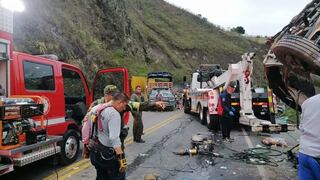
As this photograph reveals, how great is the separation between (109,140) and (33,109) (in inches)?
84.8

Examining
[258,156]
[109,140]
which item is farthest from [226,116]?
[109,140]

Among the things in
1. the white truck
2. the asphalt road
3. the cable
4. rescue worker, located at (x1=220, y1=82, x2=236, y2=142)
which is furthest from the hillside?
the cable

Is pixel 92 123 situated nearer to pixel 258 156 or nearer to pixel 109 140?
pixel 109 140

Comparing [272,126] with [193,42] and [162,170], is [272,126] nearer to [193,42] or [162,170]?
[162,170]

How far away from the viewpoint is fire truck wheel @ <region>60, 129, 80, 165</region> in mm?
8695

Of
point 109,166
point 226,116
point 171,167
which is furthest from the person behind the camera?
point 226,116

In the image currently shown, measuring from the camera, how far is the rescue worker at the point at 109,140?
5.27 metres

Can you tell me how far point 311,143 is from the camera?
4320 mm

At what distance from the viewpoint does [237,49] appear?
70.4 metres

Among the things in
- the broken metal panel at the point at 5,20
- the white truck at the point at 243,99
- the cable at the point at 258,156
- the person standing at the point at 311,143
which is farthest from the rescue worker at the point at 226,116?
the person standing at the point at 311,143

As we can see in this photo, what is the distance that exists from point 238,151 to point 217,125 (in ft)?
13.9

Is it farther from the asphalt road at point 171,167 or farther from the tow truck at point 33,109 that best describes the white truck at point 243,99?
the tow truck at point 33,109

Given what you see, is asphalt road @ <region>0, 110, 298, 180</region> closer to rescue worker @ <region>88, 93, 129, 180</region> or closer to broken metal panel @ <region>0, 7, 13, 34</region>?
rescue worker @ <region>88, 93, 129, 180</region>

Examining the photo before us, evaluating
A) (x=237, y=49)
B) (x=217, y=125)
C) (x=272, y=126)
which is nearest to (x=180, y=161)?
(x=272, y=126)
